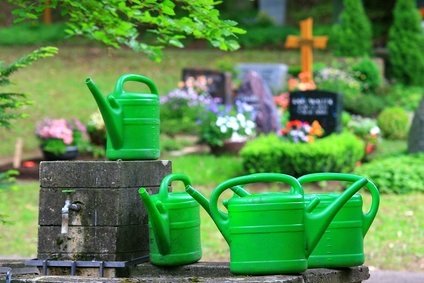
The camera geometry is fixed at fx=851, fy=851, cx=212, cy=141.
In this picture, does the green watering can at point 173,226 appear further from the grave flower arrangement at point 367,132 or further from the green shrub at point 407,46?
the green shrub at point 407,46

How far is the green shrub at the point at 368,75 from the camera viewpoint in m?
20.9

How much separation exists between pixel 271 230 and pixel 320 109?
9880 millimetres

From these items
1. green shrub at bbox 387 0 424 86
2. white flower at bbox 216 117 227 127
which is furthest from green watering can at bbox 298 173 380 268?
green shrub at bbox 387 0 424 86

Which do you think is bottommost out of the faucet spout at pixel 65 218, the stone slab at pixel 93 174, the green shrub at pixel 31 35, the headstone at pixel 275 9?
the faucet spout at pixel 65 218

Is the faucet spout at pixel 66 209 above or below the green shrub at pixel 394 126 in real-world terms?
below

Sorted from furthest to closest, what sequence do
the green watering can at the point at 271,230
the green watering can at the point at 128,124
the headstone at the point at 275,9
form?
the headstone at the point at 275,9 → the green watering can at the point at 128,124 → the green watering can at the point at 271,230

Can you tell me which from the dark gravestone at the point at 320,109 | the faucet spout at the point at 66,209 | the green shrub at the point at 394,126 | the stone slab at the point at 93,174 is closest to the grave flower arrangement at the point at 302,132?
the dark gravestone at the point at 320,109

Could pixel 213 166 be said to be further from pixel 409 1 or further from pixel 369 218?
pixel 409 1

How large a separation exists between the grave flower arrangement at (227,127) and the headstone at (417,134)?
2.81 meters

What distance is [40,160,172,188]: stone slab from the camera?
14.3ft

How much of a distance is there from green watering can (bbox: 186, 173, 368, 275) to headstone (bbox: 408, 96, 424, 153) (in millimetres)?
9570

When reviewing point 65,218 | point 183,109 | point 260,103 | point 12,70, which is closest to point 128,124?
point 65,218

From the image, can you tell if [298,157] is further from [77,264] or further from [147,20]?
[77,264]

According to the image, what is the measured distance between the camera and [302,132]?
12766 millimetres
